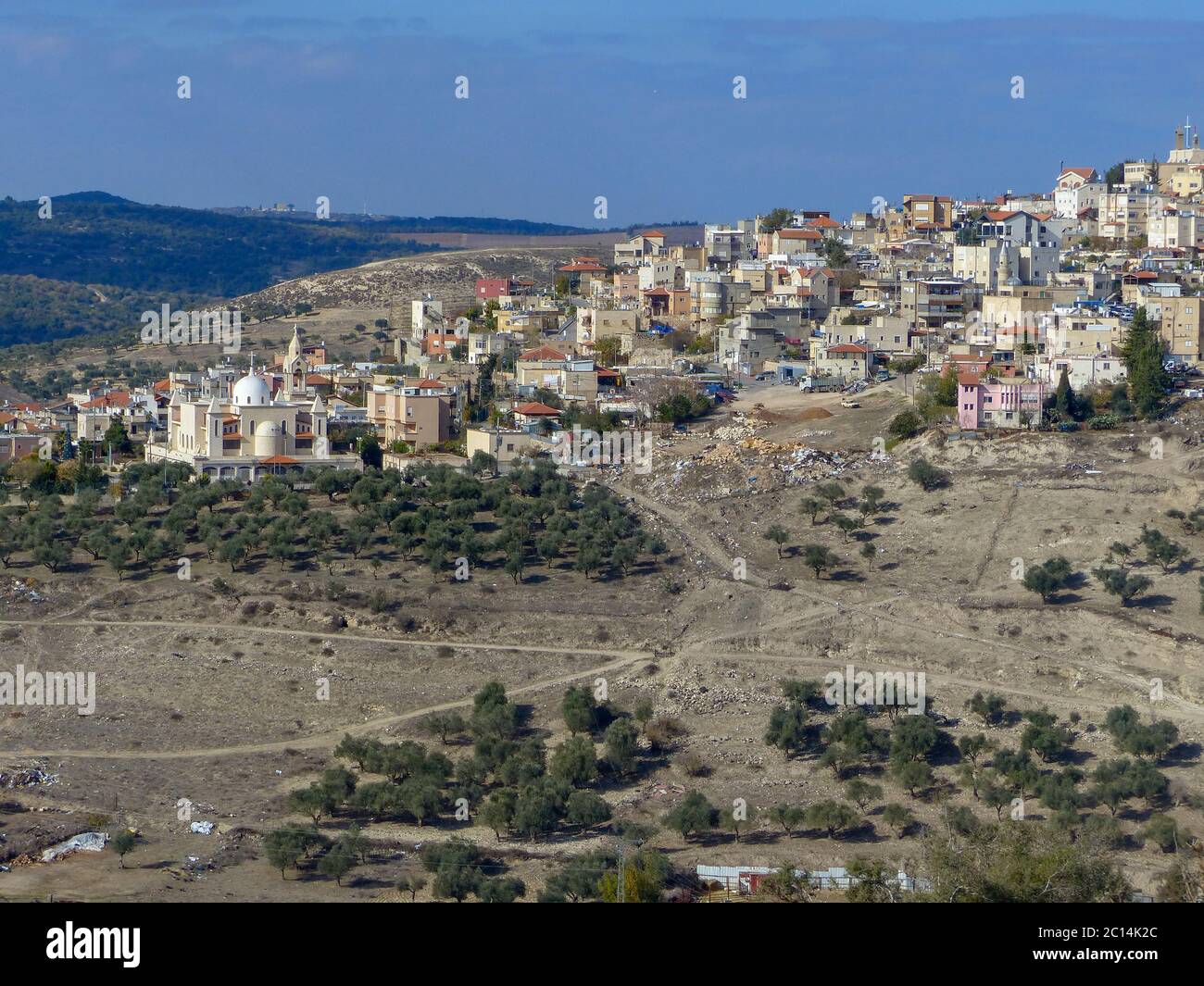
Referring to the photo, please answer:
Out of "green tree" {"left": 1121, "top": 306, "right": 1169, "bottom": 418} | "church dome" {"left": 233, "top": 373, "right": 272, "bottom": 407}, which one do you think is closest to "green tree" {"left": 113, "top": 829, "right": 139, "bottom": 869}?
"church dome" {"left": 233, "top": 373, "right": 272, "bottom": 407}

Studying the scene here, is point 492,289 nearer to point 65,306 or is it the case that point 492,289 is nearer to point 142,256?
point 65,306

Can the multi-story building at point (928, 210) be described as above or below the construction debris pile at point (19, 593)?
above

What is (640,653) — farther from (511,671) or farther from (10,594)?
(10,594)

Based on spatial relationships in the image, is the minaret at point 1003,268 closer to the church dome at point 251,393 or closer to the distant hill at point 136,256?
the church dome at point 251,393

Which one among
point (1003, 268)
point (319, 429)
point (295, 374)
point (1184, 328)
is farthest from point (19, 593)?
point (1003, 268)

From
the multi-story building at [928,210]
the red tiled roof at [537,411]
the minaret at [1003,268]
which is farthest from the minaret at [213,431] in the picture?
the multi-story building at [928,210]

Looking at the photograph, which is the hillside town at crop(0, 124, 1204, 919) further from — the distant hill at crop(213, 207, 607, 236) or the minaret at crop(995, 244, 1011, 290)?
the distant hill at crop(213, 207, 607, 236)
